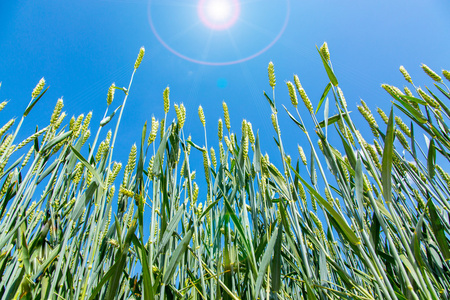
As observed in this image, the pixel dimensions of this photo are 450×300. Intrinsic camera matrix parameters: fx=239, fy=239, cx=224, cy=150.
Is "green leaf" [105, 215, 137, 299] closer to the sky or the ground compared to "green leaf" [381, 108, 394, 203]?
closer to the ground

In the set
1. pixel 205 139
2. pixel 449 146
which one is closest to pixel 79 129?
pixel 205 139

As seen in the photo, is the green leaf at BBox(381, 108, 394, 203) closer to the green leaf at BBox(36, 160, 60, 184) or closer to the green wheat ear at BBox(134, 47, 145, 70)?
the green wheat ear at BBox(134, 47, 145, 70)

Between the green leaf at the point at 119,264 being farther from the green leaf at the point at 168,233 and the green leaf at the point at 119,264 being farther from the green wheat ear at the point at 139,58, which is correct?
the green wheat ear at the point at 139,58

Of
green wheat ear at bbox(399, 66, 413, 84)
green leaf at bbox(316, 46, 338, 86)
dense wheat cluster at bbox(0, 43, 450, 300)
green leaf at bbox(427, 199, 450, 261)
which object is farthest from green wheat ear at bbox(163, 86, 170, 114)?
green wheat ear at bbox(399, 66, 413, 84)

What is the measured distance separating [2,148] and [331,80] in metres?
1.41

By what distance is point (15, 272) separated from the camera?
0.81 m

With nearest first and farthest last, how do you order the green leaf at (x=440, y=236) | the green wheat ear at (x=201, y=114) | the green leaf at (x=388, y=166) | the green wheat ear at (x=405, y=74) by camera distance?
the green leaf at (x=388, y=166) < the green leaf at (x=440, y=236) < the green wheat ear at (x=201, y=114) < the green wheat ear at (x=405, y=74)

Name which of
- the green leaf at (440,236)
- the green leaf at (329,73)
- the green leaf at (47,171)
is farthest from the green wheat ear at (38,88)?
the green leaf at (440,236)

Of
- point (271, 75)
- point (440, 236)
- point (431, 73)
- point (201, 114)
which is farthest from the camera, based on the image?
point (431, 73)

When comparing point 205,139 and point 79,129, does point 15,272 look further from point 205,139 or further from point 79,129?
point 205,139

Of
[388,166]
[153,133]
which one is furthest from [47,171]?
[388,166]

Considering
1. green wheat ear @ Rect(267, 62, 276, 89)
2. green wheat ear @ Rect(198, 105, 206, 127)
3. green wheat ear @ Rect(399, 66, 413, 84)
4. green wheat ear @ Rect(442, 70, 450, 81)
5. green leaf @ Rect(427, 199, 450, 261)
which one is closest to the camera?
green leaf @ Rect(427, 199, 450, 261)

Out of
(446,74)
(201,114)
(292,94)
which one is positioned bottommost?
(292,94)

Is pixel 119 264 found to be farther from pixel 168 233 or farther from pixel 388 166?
pixel 388 166
